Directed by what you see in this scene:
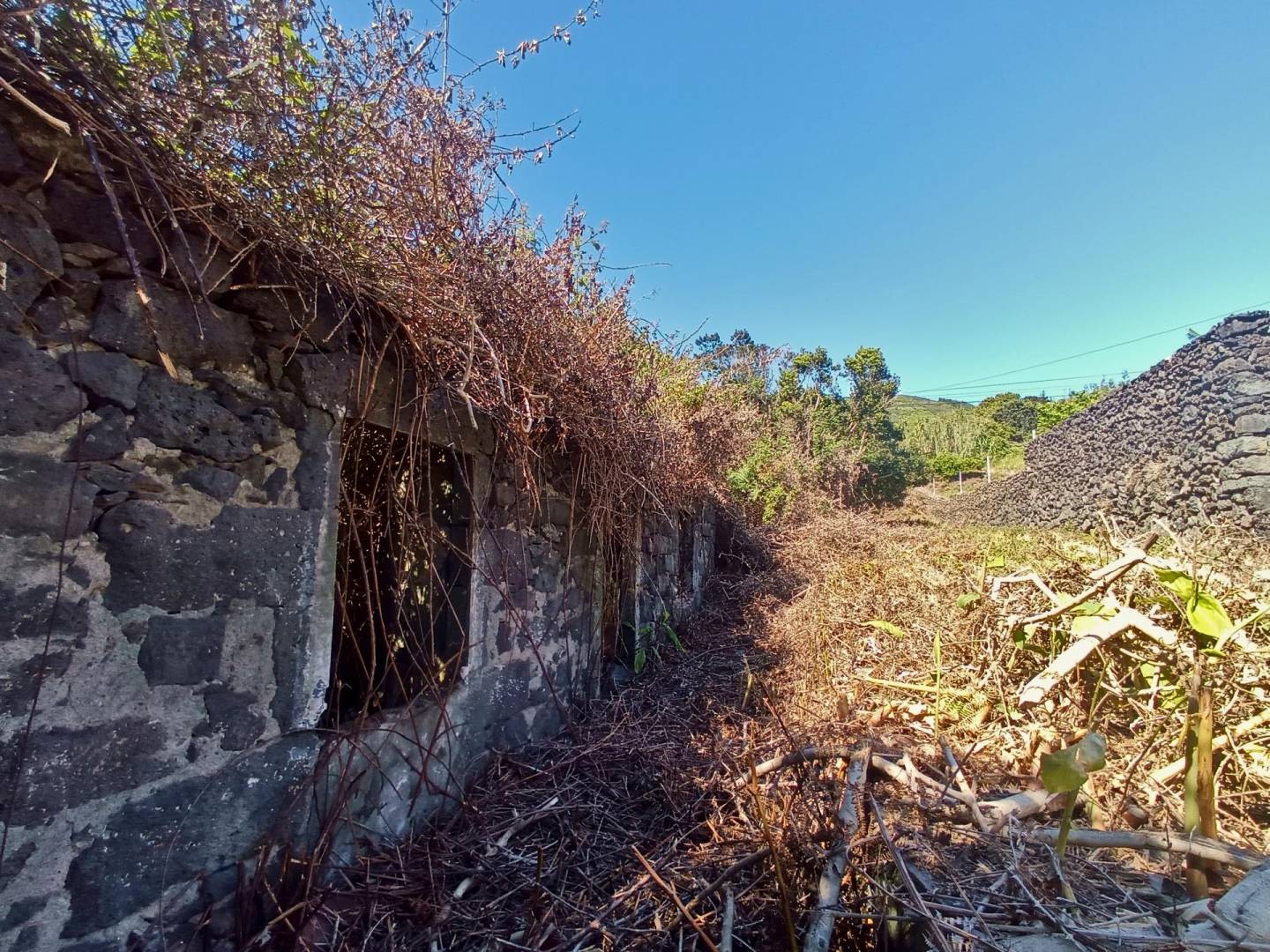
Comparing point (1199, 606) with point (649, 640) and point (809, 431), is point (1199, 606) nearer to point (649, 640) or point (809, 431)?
point (649, 640)

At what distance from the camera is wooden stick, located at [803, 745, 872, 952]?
168 cm

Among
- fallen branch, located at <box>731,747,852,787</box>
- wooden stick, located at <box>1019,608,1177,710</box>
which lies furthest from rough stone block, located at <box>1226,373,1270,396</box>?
fallen branch, located at <box>731,747,852,787</box>

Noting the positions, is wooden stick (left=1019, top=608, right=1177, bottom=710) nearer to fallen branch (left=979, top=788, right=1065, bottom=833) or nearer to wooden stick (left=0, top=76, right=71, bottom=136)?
fallen branch (left=979, top=788, right=1065, bottom=833)

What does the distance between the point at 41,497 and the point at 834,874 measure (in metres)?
2.37

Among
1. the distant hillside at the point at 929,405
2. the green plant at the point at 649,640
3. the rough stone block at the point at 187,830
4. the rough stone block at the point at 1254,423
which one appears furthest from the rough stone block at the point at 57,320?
the distant hillside at the point at 929,405

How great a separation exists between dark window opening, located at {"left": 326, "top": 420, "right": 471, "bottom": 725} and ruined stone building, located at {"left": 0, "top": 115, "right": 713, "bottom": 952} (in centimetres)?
3

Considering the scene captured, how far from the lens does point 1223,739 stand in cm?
270

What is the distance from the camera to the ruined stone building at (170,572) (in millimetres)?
1413

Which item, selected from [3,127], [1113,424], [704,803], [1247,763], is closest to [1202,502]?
[1113,424]

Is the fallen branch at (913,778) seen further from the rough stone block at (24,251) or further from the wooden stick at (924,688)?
the rough stone block at (24,251)

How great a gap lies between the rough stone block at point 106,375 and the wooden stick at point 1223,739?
3.95 m

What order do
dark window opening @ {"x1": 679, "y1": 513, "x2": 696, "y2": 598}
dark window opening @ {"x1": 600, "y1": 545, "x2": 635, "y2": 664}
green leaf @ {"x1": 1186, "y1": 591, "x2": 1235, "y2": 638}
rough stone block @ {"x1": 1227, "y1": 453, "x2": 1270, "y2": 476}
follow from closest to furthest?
green leaf @ {"x1": 1186, "y1": 591, "x2": 1235, "y2": 638}, dark window opening @ {"x1": 600, "y1": 545, "x2": 635, "y2": 664}, dark window opening @ {"x1": 679, "y1": 513, "x2": 696, "y2": 598}, rough stone block @ {"x1": 1227, "y1": 453, "x2": 1270, "y2": 476}

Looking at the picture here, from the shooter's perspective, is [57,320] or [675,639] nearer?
[57,320]

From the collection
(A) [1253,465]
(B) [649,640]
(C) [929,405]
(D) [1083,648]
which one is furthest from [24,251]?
(C) [929,405]
